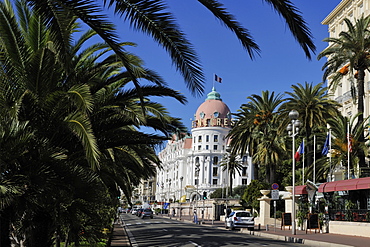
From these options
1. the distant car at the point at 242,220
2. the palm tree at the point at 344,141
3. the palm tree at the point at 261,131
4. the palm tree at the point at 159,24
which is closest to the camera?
the palm tree at the point at 159,24

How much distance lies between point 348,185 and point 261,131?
877 inches

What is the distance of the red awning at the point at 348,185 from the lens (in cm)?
2633

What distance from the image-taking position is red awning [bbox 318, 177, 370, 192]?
2633cm

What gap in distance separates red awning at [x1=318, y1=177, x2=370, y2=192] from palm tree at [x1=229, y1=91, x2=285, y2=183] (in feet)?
50.3

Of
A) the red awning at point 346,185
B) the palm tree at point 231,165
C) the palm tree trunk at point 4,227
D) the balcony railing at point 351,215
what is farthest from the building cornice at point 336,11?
the palm tree trunk at point 4,227

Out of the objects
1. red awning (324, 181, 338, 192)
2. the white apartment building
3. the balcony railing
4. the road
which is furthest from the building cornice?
the white apartment building

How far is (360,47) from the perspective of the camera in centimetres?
3309

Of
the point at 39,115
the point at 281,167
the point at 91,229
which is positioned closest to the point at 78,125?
the point at 39,115

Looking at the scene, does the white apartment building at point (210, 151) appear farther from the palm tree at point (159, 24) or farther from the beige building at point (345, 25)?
the palm tree at point (159, 24)

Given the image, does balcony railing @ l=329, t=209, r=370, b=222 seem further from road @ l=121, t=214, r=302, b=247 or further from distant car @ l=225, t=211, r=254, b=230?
distant car @ l=225, t=211, r=254, b=230

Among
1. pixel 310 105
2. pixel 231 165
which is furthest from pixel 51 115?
pixel 231 165

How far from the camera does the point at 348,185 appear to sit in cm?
2842

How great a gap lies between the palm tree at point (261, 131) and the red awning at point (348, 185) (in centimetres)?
1533

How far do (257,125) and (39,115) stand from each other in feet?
130
